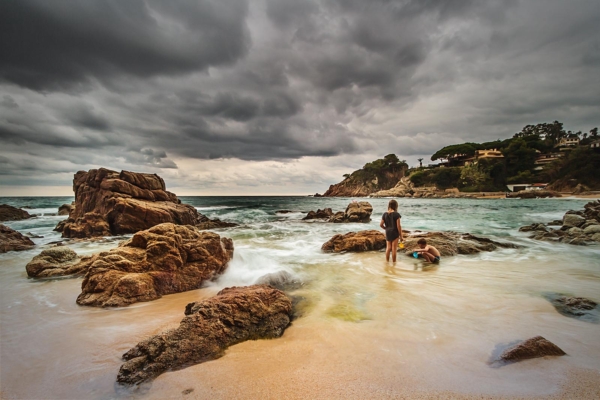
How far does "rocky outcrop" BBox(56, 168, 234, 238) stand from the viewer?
15.0m

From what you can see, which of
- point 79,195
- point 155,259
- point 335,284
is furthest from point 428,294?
point 79,195

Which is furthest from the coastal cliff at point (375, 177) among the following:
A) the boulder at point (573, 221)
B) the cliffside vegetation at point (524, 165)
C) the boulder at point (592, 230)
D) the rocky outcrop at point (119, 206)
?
the rocky outcrop at point (119, 206)

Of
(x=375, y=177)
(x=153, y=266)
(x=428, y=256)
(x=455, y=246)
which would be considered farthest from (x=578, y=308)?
(x=375, y=177)

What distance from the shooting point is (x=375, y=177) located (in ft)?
452

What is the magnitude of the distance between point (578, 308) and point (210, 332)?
19.3ft

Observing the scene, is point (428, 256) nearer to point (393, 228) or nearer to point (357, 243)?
point (393, 228)

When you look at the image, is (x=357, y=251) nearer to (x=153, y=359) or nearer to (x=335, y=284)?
(x=335, y=284)

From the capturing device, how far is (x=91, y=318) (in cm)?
425

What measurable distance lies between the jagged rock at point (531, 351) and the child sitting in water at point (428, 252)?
517 centimetres

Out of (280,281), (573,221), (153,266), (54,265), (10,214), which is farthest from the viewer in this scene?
(10,214)

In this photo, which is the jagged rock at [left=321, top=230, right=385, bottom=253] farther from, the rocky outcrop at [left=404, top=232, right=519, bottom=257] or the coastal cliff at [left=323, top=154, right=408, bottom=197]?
the coastal cliff at [left=323, top=154, right=408, bottom=197]

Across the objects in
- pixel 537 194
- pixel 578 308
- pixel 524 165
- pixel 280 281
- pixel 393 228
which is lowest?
pixel 280 281

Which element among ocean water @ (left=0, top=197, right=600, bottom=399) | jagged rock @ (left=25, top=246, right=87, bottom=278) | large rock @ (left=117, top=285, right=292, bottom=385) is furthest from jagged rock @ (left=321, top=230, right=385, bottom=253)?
jagged rock @ (left=25, top=246, right=87, bottom=278)

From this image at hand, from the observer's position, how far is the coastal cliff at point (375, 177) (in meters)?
134
